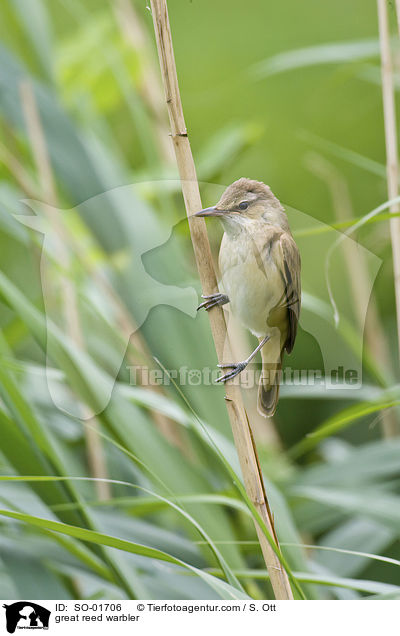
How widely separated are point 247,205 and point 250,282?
4 centimetres

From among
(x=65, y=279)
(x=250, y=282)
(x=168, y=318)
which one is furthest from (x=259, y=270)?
(x=65, y=279)

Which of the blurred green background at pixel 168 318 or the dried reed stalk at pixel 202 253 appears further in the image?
the blurred green background at pixel 168 318

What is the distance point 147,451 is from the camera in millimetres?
548

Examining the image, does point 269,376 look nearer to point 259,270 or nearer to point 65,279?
point 259,270

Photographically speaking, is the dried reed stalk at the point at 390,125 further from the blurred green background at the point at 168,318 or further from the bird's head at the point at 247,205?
the bird's head at the point at 247,205

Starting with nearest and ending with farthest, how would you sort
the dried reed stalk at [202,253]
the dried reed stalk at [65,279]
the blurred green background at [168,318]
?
the dried reed stalk at [202,253], the blurred green background at [168,318], the dried reed stalk at [65,279]

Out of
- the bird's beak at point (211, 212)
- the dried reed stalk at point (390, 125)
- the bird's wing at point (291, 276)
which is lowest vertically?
the bird's wing at point (291, 276)

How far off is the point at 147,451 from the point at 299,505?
207 millimetres

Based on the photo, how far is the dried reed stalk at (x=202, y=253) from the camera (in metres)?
0.29

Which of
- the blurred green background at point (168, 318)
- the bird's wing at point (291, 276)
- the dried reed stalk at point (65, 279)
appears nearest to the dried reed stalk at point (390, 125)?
the blurred green background at point (168, 318)

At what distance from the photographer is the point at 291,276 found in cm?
33
